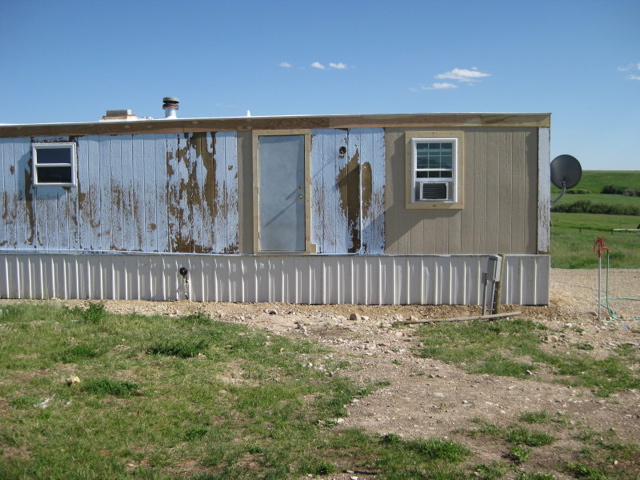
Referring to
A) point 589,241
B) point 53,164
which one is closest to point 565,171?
point 53,164

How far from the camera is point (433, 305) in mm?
9914


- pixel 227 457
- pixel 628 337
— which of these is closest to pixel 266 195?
pixel 628 337

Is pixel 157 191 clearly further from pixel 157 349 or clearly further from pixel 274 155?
pixel 157 349

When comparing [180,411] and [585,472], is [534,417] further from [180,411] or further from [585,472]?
[180,411]

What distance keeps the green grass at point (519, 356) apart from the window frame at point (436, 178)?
2061 millimetres

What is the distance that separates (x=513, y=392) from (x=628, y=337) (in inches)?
123

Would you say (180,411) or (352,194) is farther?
(352,194)

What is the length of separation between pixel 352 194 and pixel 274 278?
6.08 feet

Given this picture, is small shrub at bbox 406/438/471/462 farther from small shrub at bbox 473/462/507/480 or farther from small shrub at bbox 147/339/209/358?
small shrub at bbox 147/339/209/358

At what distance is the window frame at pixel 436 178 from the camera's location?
384 inches

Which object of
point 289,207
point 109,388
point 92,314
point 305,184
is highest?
point 305,184

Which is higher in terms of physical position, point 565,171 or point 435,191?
point 565,171

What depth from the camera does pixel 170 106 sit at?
11070mm

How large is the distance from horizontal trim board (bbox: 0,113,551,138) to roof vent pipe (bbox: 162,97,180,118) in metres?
0.86
